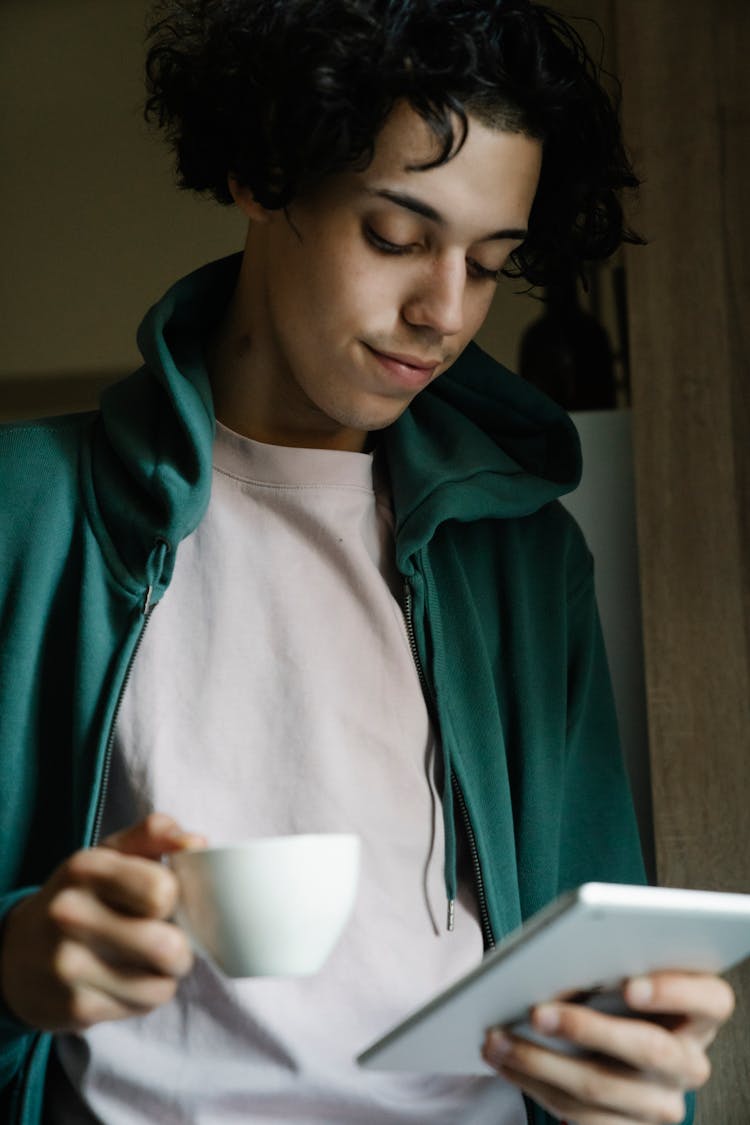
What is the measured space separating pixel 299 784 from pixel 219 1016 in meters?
0.20

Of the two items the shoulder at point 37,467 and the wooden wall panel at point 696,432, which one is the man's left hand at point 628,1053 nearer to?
the wooden wall panel at point 696,432

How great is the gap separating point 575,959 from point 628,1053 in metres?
0.11

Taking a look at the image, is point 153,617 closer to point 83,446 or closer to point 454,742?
point 83,446

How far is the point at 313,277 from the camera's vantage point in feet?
3.92

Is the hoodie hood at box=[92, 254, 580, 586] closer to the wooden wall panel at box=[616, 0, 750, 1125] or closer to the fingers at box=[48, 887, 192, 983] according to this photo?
the wooden wall panel at box=[616, 0, 750, 1125]

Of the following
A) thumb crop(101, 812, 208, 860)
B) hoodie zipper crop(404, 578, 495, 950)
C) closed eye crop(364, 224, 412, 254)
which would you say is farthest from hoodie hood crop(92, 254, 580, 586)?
thumb crop(101, 812, 208, 860)

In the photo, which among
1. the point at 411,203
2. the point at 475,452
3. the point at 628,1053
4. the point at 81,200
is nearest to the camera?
the point at 628,1053

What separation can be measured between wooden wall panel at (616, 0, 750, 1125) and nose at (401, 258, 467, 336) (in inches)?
15.1

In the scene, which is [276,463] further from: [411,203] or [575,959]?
[575,959]

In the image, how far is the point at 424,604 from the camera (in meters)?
1.29

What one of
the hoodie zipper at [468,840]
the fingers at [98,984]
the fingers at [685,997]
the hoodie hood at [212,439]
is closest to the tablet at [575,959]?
the fingers at [685,997]

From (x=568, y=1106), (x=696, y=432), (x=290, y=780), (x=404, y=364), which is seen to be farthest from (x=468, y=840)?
(x=696, y=432)

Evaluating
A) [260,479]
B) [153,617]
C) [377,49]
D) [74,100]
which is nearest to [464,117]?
[377,49]

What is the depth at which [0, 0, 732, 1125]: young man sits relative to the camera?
113 cm
